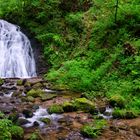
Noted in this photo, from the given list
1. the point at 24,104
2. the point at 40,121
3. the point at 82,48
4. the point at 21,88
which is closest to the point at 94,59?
the point at 82,48

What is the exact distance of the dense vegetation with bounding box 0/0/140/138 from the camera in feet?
44.8

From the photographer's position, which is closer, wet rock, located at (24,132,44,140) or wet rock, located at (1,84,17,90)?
wet rock, located at (24,132,44,140)

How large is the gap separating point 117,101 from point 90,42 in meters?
5.34

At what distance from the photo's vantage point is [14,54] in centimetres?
1880

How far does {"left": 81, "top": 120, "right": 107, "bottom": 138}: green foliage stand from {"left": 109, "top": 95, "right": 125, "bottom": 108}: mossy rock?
1.54 m

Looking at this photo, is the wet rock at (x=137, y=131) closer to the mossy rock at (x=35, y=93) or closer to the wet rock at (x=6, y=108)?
the wet rock at (x=6, y=108)

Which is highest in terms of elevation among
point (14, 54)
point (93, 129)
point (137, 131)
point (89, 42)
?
point (89, 42)

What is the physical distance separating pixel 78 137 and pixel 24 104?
3244 millimetres

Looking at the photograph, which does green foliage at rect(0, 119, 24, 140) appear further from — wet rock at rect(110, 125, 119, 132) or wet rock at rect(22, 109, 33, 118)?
wet rock at rect(110, 125, 119, 132)

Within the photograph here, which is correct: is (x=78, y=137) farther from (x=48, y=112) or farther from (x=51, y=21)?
(x=51, y=21)

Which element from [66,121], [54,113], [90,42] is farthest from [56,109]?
[90,42]

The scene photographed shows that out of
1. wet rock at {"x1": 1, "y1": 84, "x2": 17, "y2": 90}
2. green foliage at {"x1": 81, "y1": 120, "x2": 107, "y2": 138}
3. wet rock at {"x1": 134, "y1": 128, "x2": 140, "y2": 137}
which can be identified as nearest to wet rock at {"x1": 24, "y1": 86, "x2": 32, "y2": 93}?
wet rock at {"x1": 1, "y1": 84, "x2": 17, "y2": 90}

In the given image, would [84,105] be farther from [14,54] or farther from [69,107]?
[14,54]

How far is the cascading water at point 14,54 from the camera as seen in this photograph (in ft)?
58.3
